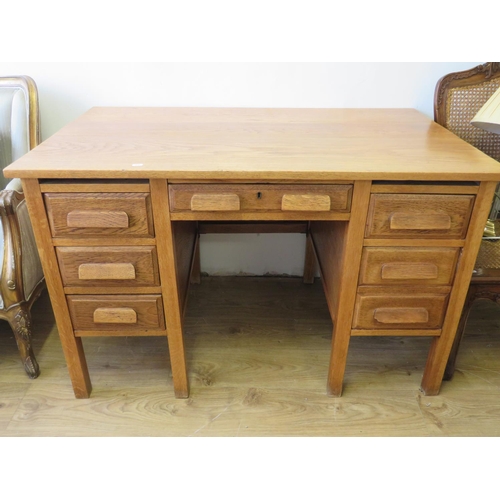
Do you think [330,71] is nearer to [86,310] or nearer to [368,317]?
[368,317]

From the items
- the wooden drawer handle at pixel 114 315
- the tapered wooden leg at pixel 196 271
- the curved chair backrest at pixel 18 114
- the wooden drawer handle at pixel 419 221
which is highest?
the curved chair backrest at pixel 18 114

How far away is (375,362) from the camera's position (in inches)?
58.9

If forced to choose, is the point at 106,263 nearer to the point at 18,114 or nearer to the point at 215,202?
the point at 215,202

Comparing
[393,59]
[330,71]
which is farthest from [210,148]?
[393,59]

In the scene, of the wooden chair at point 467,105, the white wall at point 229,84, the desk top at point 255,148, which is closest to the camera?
the desk top at point 255,148

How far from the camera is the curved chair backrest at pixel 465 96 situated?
54.9 inches

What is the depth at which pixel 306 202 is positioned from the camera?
3.34 ft

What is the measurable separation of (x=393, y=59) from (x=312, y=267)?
90 cm

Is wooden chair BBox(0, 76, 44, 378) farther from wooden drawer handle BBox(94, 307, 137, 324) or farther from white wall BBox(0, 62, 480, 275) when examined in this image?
wooden drawer handle BBox(94, 307, 137, 324)

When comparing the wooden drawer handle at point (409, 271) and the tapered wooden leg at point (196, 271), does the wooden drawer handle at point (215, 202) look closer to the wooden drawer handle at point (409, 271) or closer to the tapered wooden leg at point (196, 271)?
the wooden drawer handle at point (409, 271)

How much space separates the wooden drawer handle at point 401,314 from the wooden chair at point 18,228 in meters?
1.10

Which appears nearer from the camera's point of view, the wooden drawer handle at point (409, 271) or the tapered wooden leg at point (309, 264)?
the wooden drawer handle at point (409, 271)

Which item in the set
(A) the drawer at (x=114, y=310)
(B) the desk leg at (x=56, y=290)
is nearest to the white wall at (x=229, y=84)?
(B) the desk leg at (x=56, y=290)

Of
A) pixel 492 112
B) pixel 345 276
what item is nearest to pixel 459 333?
pixel 345 276
